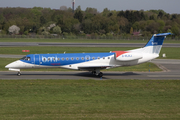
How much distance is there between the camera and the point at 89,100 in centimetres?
1714

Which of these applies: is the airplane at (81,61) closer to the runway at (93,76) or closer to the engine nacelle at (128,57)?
the engine nacelle at (128,57)

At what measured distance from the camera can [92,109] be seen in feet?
49.0

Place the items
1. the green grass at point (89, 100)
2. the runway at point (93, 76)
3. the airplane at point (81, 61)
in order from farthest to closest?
the airplane at point (81, 61) → the runway at point (93, 76) → the green grass at point (89, 100)

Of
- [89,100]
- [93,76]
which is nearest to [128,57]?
[93,76]

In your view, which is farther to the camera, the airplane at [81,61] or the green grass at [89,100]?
the airplane at [81,61]

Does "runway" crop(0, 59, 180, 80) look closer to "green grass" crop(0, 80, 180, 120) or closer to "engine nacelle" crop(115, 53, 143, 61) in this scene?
"engine nacelle" crop(115, 53, 143, 61)

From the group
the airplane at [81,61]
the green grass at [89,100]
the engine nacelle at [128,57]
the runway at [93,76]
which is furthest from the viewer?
the engine nacelle at [128,57]

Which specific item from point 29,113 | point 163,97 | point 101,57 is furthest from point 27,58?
point 163,97

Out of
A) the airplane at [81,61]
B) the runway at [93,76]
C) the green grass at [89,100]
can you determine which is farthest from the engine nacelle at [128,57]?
the green grass at [89,100]

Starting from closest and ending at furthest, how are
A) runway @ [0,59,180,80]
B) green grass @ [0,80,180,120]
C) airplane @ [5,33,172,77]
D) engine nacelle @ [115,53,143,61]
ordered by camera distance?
1. green grass @ [0,80,180,120]
2. runway @ [0,59,180,80]
3. airplane @ [5,33,172,77]
4. engine nacelle @ [115,53,143,61]

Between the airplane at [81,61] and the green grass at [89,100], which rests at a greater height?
the airplane at [81,61]

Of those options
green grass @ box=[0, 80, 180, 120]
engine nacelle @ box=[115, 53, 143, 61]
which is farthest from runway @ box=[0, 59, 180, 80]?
green grass @ box=[0, 80, 180, 120]

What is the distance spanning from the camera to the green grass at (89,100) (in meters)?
13.9

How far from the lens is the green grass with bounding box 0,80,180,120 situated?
13.9 meters
